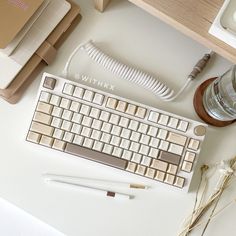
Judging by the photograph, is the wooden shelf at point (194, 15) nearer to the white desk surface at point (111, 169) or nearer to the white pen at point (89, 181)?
the white desk surface at point (111, 169)

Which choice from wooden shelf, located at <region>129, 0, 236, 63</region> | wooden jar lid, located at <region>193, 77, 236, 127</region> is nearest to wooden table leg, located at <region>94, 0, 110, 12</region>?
wooden shelf, located at <region>129, 0, 236, 63</region>

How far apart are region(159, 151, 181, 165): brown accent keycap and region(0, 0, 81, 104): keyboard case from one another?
276 mm

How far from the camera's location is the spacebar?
0.75 m

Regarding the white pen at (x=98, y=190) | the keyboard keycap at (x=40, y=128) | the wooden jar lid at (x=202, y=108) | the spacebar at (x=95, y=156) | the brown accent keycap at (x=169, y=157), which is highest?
the wooden jar lid at (x=202, y=108)

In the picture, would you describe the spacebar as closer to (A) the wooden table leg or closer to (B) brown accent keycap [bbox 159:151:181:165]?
(B) brown accent keycap [bbox 159:151:181:165]

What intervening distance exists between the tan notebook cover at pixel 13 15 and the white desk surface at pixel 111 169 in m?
0.11

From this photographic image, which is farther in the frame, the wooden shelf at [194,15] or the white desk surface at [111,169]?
the white desk surface at [111,169]

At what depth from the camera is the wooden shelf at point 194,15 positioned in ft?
2.17

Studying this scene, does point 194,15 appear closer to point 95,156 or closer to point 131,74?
point 131,74

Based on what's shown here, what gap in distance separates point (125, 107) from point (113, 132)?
0.05 metres

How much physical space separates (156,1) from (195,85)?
8.2 inches

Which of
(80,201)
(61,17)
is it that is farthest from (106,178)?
(61,17)

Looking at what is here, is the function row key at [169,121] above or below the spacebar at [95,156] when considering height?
above

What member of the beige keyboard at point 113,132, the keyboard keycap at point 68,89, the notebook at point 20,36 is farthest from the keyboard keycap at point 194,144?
the notebook at point 20,36
